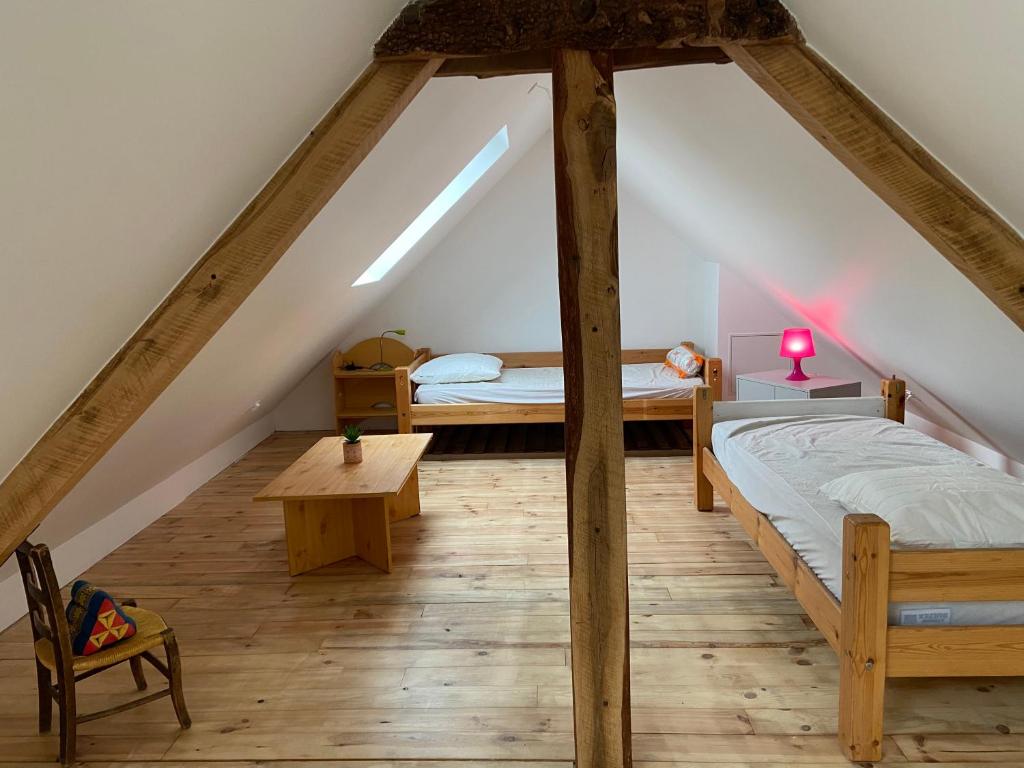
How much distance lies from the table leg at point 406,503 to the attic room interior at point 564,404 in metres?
0.02

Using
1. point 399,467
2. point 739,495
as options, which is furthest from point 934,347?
point 399,467

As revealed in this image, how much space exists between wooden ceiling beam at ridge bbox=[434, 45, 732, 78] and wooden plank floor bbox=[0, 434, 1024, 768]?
1.90 meters

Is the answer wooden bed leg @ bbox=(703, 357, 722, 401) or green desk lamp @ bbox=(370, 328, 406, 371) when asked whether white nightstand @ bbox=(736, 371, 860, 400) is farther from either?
green desk lamp @ bbox=(370, 328, 406, 371)

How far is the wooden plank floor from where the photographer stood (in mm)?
2283

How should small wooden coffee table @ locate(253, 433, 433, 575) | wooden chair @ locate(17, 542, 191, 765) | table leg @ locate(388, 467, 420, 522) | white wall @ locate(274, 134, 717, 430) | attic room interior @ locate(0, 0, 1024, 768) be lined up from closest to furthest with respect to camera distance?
attic room interior @ locate(0, 0, 1024, 768)
wooden chair @ locate(17, 542, 191, 765)
small wooden coffee table @ locate(253, 433, 433, 575)
table leg @ locate(388, 467, 420, 522)
white wall @ locate(274, 134, 717, 430)

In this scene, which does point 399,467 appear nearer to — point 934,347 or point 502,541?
point 502,541

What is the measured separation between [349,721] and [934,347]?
2455 mm

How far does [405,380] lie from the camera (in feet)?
17.0

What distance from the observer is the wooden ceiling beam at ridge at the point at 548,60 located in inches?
83.0

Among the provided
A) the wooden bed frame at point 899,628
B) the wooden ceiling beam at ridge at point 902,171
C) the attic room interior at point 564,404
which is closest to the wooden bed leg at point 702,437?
the attic room interior at point 564,404

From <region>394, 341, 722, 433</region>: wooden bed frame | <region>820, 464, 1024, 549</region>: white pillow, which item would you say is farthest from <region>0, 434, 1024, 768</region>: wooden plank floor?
<region>394, 341, 722, 433</region>: wooden bed frame

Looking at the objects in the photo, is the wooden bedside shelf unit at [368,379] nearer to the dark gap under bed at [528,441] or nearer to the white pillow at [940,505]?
the dark gap under bed at [528,441]

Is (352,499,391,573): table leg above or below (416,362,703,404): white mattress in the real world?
below

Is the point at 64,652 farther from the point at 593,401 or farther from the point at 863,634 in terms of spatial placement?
the point at 863,634
